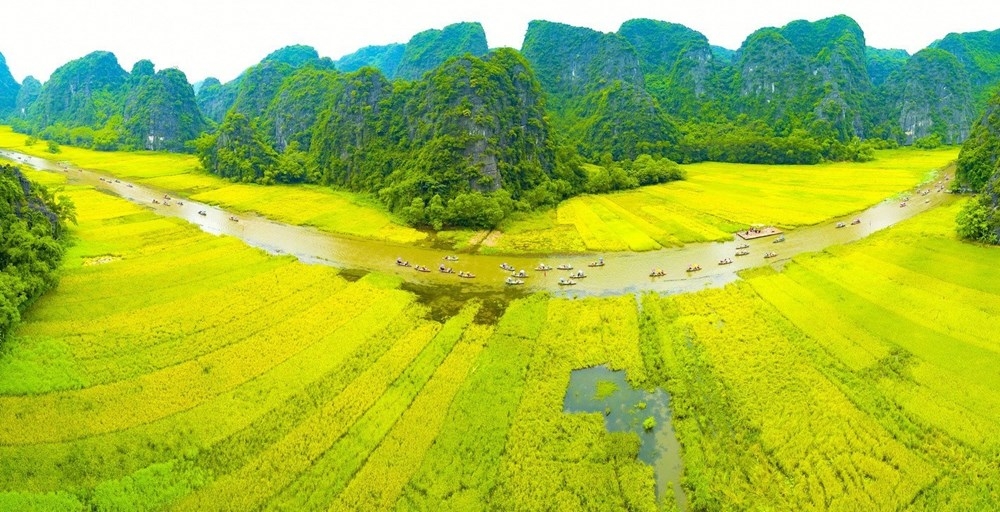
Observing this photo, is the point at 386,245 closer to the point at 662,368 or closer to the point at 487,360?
the point at 487,360

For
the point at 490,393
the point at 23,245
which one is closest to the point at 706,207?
the point at 490,393

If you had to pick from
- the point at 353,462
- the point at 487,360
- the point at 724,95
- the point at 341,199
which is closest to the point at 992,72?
the point at 724,95

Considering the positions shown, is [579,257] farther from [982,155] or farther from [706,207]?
[982,155]

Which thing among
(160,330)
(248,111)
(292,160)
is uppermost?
(248,111)

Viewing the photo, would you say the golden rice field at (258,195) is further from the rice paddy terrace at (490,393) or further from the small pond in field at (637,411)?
the small pond in field at (637,411)

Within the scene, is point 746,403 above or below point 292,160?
below

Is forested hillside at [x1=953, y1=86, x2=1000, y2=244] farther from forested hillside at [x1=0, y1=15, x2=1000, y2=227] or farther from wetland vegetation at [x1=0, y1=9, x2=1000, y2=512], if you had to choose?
forested hillside at [x1=0, y1=15, x2=1000, y2=227]

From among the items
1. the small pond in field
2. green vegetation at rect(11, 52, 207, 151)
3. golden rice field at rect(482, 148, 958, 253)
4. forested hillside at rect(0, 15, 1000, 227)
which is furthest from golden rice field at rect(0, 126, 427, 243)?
the small pond in field
